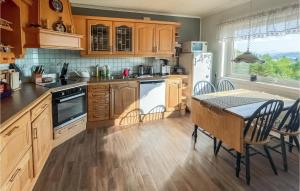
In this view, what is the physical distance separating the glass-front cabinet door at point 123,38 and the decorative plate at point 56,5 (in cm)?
104

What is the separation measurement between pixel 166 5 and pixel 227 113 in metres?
2.62

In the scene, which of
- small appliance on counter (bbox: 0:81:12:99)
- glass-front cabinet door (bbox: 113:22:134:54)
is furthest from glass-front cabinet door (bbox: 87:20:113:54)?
small appliance on counter (bbox: 0:81:12:99)

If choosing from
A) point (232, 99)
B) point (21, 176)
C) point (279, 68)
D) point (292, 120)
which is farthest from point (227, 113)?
point (21, 176)

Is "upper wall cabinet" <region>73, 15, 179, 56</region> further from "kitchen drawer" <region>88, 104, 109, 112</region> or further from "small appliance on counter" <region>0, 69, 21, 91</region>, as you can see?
"small appliance on counter" <region>0, 69, 21, 91</region>

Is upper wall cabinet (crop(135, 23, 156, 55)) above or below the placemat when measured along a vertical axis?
above

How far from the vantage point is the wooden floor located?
2.31 meters

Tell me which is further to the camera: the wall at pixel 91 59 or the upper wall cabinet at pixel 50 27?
the wall at pixel 91 59

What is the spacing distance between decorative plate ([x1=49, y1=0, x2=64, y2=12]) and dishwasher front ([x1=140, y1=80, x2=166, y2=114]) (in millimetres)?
1833

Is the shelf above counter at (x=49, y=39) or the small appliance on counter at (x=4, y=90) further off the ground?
the shelf above counter at (x=49, y=39)

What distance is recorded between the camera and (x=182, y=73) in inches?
192

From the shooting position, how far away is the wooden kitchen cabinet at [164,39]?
4531 millimetres

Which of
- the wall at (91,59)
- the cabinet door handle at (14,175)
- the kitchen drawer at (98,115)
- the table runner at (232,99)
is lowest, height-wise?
the cabinet door handle at (14,175)

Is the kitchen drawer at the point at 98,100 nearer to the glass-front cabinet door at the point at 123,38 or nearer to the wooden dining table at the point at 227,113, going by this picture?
the glass-front cabinet door at the point at 123,38

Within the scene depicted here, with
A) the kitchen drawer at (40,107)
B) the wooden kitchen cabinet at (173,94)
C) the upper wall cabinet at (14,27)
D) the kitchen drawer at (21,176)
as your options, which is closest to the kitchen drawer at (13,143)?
the kitchen drawer at (21,176)
